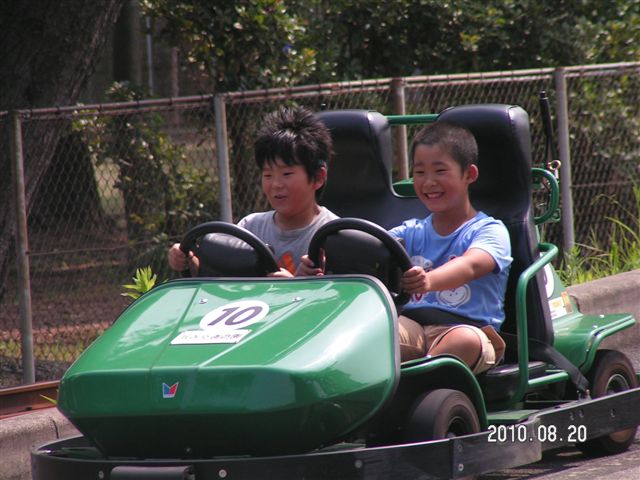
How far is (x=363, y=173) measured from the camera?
579 centimetres

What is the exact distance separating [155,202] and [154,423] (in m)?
4.56

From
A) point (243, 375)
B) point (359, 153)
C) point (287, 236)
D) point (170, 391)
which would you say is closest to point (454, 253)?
point (287, 236)

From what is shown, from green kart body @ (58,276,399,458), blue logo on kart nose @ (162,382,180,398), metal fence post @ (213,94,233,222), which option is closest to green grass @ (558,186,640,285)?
metal fence post @ (213,94,233,222)

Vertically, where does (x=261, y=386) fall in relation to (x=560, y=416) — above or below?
above

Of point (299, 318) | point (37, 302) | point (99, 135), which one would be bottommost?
point (37, 302)

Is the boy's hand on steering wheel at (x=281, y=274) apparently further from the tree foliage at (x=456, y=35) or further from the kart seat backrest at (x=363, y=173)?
the tree foliage at (x=456, y=35)

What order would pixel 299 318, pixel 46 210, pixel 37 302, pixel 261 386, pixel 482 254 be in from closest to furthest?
pixel 261 386
pixel 299 318
pixel 482 254
pixel 37 302
pixel 46 210

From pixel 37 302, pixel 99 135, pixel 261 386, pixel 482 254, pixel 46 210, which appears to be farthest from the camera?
pixel 46 210

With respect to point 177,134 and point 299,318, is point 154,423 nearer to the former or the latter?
A: point 299,318

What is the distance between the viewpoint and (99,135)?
322 inches

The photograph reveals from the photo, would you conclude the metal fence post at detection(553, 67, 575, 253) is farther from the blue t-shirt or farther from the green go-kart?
the blue t-shirt

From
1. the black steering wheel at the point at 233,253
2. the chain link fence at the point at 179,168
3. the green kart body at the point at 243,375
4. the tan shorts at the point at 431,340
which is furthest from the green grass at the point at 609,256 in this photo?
the green kart body at the point at 243,375

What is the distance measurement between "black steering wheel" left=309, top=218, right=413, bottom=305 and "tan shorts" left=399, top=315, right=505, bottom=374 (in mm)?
241

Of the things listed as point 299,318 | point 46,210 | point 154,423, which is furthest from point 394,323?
point 46,210
